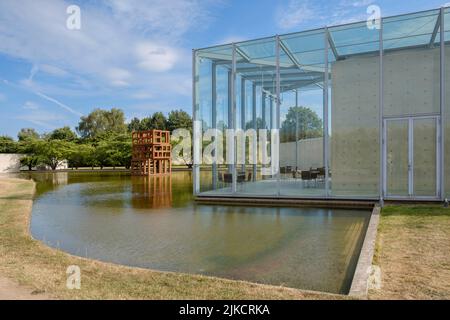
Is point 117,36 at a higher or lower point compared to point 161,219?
higher

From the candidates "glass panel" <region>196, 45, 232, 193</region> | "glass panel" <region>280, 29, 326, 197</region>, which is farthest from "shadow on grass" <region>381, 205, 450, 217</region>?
"glass panel" <region>196, 45, 232, 193</region>

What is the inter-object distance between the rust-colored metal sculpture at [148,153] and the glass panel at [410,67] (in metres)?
22.9

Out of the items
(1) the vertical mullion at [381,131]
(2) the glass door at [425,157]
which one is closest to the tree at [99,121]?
(1) the vertical mullion at [381,131]

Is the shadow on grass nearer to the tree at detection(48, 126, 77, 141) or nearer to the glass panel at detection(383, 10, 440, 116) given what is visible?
the glass panel at detection(383, 10, 440, 116)

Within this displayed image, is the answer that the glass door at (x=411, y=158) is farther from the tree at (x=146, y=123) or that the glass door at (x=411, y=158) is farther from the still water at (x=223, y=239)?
the tree at (x=146, y=123)

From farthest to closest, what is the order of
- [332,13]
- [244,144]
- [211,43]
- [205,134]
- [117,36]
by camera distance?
[244,144]
[205,134]
[211,43]
[117,36]
[332,13]

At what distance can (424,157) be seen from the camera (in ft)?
31.1

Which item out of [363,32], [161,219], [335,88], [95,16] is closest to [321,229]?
[161,219]

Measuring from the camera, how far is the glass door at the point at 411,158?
940 centimetres

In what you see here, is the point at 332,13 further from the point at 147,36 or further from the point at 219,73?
the point at 147,36

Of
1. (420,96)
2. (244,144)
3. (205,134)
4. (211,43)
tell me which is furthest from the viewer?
(244,144)

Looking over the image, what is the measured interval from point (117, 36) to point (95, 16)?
126cm

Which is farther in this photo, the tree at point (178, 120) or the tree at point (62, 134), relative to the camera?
the tree at point (62, 134)

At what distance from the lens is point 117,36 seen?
11008mm
